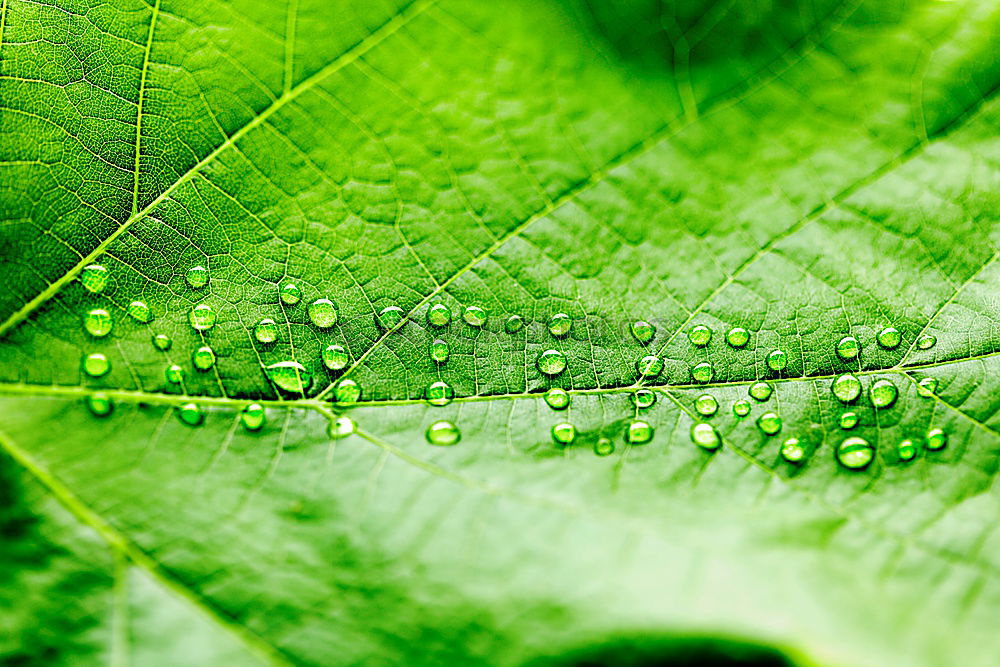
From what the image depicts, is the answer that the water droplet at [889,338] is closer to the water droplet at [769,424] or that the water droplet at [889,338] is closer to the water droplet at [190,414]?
the water droplet at [769,424]

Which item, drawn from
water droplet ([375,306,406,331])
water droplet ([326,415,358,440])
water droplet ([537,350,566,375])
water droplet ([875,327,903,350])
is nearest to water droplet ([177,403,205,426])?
water droplet ([326,415,358,440])

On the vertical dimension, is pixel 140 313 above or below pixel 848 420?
above

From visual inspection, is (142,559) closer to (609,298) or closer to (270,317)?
(270,317)

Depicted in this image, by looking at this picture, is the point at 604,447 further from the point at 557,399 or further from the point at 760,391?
the point at 760,391

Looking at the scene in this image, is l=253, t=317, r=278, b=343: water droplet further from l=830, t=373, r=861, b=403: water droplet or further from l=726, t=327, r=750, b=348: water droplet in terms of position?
l=830, t=373, r=861, b=403: water droplet

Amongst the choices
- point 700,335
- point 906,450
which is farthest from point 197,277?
point 906,450

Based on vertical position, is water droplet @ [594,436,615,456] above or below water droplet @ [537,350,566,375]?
below
